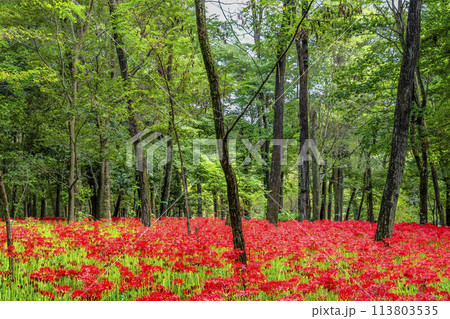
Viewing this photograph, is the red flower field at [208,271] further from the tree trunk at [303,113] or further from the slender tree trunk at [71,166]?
the tree trunk at [303,113]

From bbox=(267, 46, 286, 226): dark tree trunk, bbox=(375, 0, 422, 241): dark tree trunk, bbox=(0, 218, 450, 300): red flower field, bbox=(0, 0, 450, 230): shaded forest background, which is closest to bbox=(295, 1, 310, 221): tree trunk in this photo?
bbox=(0, 0, 450, 230): shaded forest background

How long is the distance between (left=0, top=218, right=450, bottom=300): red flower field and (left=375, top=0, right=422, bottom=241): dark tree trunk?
2.35 feet

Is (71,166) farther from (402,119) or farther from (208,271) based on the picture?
(402,119)

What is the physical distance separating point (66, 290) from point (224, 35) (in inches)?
149

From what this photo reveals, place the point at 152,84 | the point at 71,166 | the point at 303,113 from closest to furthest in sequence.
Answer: the point at 152,84, the point at 71,166, the point at 303,113

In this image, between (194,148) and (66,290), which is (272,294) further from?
(194,148)

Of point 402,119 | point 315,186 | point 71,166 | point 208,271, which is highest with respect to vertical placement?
point 402,119

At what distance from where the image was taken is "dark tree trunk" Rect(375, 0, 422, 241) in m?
7.47

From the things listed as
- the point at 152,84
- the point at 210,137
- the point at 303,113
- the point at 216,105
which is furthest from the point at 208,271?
the point at 210,137

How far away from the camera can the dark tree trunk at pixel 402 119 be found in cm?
747

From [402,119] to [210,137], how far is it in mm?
11891

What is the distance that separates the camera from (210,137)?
18000mm

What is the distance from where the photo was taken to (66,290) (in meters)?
3.16

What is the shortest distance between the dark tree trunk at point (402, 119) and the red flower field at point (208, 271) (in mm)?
717
